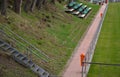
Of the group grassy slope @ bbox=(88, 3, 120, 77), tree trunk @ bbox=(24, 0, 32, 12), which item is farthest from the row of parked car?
tree trunk @ bbox=(24, 0, 32, 12)

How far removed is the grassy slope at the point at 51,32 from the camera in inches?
1205

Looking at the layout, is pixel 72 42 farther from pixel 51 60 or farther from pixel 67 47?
pixel 51 60

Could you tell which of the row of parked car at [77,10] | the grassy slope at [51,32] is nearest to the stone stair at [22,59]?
the grassy slope at [51,32]

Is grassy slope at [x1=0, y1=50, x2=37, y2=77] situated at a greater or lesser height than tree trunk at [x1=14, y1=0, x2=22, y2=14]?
greater

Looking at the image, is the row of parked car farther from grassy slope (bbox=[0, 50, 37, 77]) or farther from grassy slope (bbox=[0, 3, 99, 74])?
grassy slope (bbox=[0, 50, 37, 77])

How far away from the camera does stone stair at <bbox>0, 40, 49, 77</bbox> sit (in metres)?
24.0

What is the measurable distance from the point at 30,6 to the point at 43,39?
1097 centimetres

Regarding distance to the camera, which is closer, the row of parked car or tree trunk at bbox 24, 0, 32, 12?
tree trunk at bbox 24, 0, 32, 12

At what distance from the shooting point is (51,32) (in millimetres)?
38969

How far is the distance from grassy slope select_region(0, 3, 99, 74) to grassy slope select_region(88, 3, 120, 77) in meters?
2.44

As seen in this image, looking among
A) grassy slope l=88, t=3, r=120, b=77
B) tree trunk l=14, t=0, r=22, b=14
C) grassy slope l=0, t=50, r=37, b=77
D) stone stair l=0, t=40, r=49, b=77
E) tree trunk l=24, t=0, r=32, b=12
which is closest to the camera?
grassy slope l=0, t=50, r=37, b=77

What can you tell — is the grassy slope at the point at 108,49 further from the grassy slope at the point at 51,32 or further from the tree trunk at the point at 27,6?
the tree trunk at the point at 27,6

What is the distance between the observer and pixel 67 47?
1375 inches

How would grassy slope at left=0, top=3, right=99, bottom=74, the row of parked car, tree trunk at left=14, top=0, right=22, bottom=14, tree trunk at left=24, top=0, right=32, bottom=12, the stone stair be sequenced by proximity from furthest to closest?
the row of parked car < tree trunk at left=24, top=0, right=32, bottom=12 < tree trunk at left=14, top=0, right=22, bottom=14 < grassy slope at left=0, top=3, right=99, bottom=74 < the stone stair
